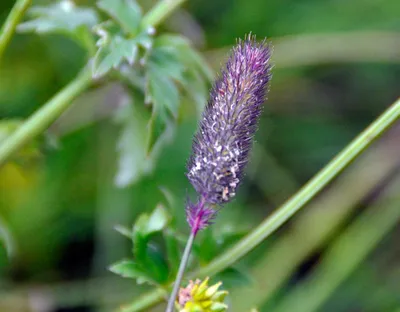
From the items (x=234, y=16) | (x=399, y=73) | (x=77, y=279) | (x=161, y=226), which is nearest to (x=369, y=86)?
(x=399, y=73)

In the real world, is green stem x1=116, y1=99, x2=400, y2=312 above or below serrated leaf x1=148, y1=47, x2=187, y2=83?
below

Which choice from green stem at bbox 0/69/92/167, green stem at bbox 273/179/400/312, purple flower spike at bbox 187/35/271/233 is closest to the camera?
purple flower spike at bbox 187/35/271/233

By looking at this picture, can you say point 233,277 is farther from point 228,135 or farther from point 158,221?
point 228,135

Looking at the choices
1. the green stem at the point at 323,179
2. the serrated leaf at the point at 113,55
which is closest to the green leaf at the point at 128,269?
the green stem at the point at 323,179

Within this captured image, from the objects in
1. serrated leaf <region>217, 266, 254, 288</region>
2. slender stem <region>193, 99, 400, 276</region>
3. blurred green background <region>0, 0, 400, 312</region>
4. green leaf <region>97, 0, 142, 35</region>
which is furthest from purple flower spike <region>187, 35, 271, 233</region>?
blurred green background <region>0, 0, 400, 312</region>

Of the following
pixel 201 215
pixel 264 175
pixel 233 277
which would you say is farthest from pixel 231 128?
pixel 264 175

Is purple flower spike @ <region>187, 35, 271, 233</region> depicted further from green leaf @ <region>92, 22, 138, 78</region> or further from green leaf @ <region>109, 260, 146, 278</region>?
green leaf @ <region>92, 22, 138, 78</region>

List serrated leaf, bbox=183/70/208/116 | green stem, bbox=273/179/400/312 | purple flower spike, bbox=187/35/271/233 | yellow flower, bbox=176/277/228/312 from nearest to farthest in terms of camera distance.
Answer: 1. purple flower spike, bbox=187/35/271/233
2. yellow flower, bbox=176/277/228/312
3. serrated leaf, bbox=183/70/208/116
4. green stem, bbox=273/179/400/312
